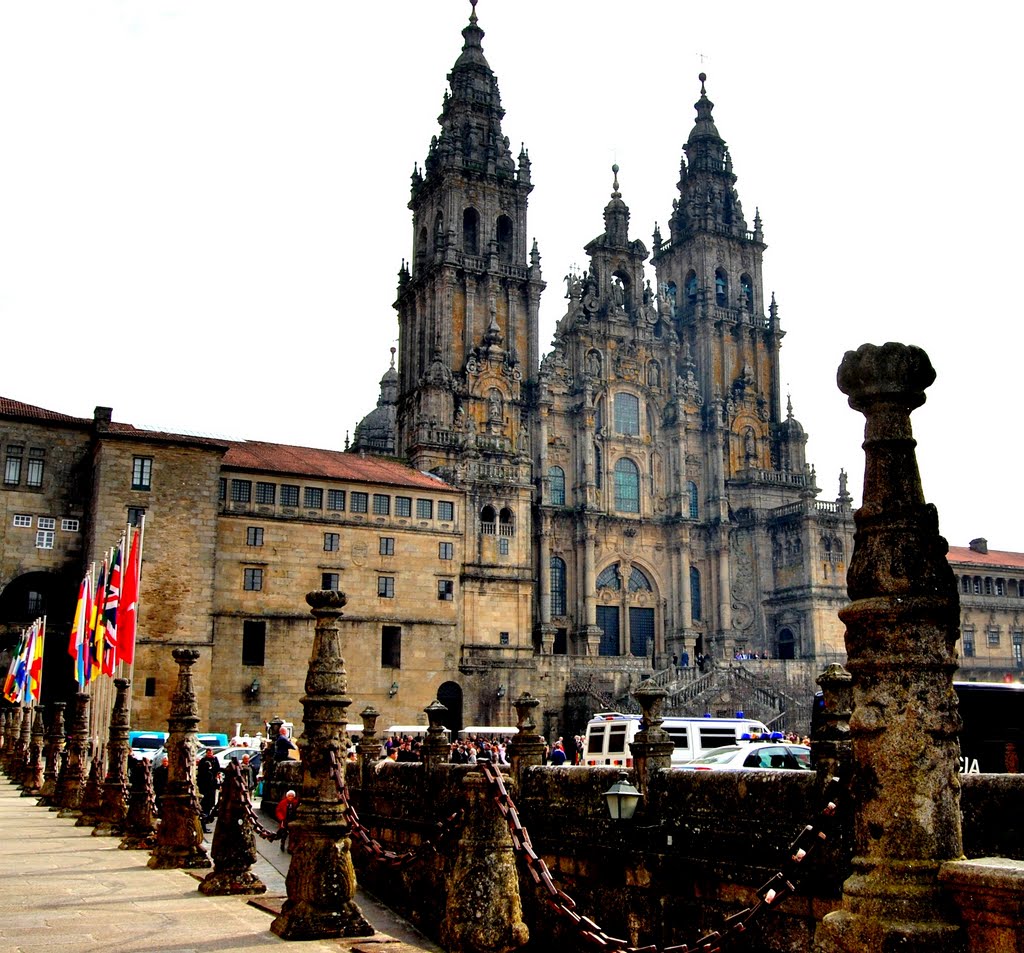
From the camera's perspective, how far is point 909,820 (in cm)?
505

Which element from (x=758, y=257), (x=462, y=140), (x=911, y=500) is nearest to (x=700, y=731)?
(x=911, y=500)

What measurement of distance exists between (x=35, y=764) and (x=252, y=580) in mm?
14197

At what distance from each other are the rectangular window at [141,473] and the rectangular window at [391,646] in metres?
12.0

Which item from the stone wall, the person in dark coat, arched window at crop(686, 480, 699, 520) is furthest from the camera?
arched window at crop(686, 480, 699, 520)

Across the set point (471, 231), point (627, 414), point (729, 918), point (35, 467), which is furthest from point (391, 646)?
point (729, 918)

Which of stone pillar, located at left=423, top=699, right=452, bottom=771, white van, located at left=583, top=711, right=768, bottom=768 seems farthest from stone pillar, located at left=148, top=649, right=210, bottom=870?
white van, located at left=583, top=711, right=768, bottom=768

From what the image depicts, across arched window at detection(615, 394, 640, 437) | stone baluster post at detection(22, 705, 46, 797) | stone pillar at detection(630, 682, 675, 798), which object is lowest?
stone baluster post at detection(22, 705, 46, 797)

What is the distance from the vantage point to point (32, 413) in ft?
154

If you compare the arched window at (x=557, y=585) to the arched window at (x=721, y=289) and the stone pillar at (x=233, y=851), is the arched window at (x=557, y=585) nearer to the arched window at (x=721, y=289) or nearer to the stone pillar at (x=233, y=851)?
the arched window at (x=721, y=289)

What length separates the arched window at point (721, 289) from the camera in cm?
6944

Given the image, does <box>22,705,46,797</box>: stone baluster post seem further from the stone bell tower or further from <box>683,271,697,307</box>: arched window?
<box>683,271,697,307</box>: arched window

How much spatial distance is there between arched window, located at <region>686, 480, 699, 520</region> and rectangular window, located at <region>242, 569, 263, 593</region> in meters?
27.6

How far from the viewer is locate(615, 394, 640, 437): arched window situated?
63281 millimetres

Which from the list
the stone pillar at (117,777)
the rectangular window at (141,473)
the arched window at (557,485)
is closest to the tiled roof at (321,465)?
the rectangular window at (141,473)
